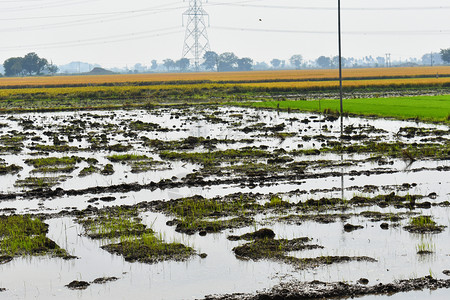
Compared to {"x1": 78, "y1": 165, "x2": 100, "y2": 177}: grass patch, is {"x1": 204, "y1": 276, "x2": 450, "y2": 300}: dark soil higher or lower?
lower

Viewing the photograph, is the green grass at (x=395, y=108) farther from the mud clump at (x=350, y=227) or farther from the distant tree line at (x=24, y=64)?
the distant tree line at (x=24, y=64)

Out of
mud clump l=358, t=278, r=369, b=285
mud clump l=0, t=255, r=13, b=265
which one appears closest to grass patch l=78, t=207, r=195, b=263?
mud clump l=0, t=255, r=13, b=265

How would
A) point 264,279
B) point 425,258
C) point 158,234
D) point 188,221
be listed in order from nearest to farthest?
point 264,279, point 425,258, point 158,234, point 188,221

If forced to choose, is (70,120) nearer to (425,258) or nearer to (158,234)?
(158,234)

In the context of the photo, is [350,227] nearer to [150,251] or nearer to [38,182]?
→ [150,251]

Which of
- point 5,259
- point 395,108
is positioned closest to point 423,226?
point 5,259

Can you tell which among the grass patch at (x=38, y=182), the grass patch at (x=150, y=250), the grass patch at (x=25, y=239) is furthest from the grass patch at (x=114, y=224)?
the grass patch at (x=38, y=182)

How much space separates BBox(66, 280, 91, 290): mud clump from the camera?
9.43m

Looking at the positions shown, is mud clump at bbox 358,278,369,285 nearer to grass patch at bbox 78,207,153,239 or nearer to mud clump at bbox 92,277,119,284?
mud clump at bbox 92,277,119,284

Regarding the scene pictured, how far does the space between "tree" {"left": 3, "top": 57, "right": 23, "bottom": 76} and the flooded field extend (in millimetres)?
177131

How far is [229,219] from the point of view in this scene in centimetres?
1306

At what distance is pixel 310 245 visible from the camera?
11.0 m

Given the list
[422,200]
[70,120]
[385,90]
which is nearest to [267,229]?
[422,200]

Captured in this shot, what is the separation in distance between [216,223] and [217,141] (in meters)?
14.0
